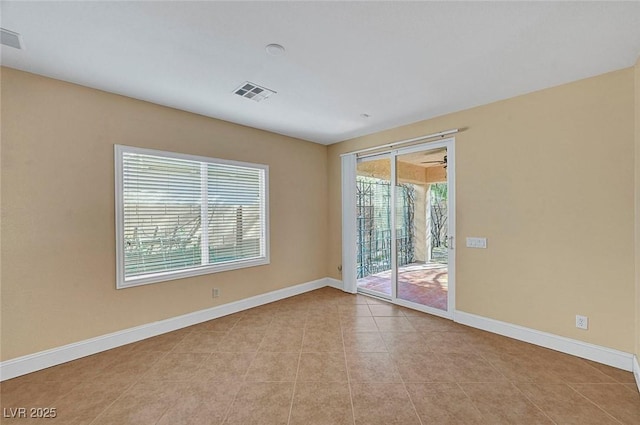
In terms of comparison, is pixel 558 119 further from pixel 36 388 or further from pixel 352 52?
pixel 36 388

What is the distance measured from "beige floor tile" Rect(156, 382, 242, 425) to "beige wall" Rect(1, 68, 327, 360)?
138 cm

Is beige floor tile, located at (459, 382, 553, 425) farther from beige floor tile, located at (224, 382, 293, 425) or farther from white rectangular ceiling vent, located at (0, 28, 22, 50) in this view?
white rectangular ceiling vent, located at (0, 28, 22, 50)

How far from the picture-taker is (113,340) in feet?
9.04

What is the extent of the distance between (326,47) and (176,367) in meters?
3.09

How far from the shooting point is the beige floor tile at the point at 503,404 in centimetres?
177

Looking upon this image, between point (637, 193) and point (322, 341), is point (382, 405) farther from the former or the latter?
point (637, 193)

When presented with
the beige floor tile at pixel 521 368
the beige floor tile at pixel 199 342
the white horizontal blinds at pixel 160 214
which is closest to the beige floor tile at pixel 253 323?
the beige floor tile at pixel 199 342

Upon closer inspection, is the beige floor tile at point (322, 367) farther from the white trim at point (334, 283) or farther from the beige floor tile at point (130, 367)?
the white trim at point (334, 283)

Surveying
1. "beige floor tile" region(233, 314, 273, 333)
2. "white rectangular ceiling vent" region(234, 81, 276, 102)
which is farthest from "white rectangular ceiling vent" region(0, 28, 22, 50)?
"beige floor tile" region(233, 314, 273, 333)

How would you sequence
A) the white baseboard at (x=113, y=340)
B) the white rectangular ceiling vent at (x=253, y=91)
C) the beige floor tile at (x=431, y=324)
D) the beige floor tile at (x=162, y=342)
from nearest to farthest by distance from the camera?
the white baseboard at (x=113, y=340), the white rectangular ceiling vent at (x=253, y=91), the beige floor tile at (x=162, y=342), the beige floor tile at (x=431, y=324)

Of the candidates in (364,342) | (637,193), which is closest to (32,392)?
(364,342)

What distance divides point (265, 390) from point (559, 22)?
135 inches

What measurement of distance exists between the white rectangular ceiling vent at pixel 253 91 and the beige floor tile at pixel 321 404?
111 inches

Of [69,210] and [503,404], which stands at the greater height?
[69,210]
